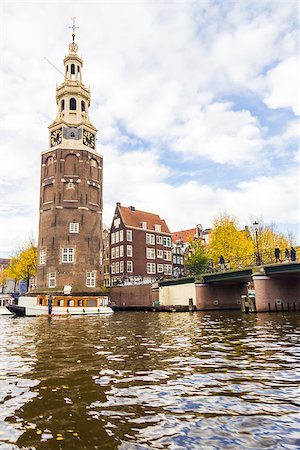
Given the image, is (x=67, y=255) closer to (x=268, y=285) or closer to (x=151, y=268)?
(x=151, y=268)

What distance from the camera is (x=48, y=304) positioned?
3931 centimetres

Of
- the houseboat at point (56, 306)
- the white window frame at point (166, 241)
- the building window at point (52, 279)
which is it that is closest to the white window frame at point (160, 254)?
the white window frame at point (166, 241)

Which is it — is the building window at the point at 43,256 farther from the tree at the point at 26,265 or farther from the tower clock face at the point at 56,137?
the tower clock face at the point at 56,137

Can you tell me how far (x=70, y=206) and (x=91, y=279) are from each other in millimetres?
11488

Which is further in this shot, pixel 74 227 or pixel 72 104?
pixel 72 104

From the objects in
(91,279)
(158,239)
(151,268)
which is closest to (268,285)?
(91,279)

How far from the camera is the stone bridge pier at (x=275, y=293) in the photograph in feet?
118

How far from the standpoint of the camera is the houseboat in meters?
40.5

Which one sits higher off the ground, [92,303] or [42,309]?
[92,303]

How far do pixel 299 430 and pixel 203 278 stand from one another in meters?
41.0

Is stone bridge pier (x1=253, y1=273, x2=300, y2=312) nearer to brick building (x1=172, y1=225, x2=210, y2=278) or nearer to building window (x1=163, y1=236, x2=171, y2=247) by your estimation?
brick building (x1=172, y1=225, x2=210, y2=278)

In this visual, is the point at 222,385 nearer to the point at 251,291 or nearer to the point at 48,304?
the point at 48,304

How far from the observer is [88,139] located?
6019cm

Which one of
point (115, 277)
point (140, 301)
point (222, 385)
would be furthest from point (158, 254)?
point (222, 385)
